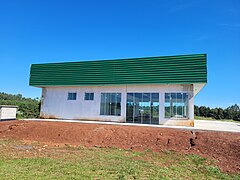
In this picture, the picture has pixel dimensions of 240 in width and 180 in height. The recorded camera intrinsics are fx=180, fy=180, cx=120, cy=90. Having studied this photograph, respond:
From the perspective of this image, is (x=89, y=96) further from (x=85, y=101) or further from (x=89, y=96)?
(x=85, y=101)

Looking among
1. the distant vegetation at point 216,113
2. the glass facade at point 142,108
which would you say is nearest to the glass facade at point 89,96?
the glass facade at point 142,108

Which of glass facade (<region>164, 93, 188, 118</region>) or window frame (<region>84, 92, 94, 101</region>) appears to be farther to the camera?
window frame (<region>84, 92, 94, 101</region>)

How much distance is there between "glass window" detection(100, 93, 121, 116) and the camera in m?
18.7

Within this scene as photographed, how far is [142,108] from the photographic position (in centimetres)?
1789

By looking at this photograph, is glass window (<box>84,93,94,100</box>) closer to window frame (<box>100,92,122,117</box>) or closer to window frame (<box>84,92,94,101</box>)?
window frame (<box>84,92,94,101</box>)

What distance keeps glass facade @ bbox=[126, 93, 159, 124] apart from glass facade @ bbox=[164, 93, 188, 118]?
96 cm

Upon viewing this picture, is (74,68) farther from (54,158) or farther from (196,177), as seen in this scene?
(196,177)

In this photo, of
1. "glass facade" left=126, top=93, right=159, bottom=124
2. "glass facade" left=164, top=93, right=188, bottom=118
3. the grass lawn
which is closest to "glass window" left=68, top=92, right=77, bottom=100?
"glass facade" left=126, top=93, right=159, bottom=124

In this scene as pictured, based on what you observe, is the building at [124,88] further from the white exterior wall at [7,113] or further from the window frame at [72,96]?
the white exterior wall at [7,113]

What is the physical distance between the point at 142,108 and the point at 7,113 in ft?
54.5

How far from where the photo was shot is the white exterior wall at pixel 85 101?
56.3 feet

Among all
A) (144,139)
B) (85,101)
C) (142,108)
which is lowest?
(144,139)

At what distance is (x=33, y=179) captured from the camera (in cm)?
506

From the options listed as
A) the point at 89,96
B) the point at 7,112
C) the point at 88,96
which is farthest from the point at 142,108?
the point at 7,112
